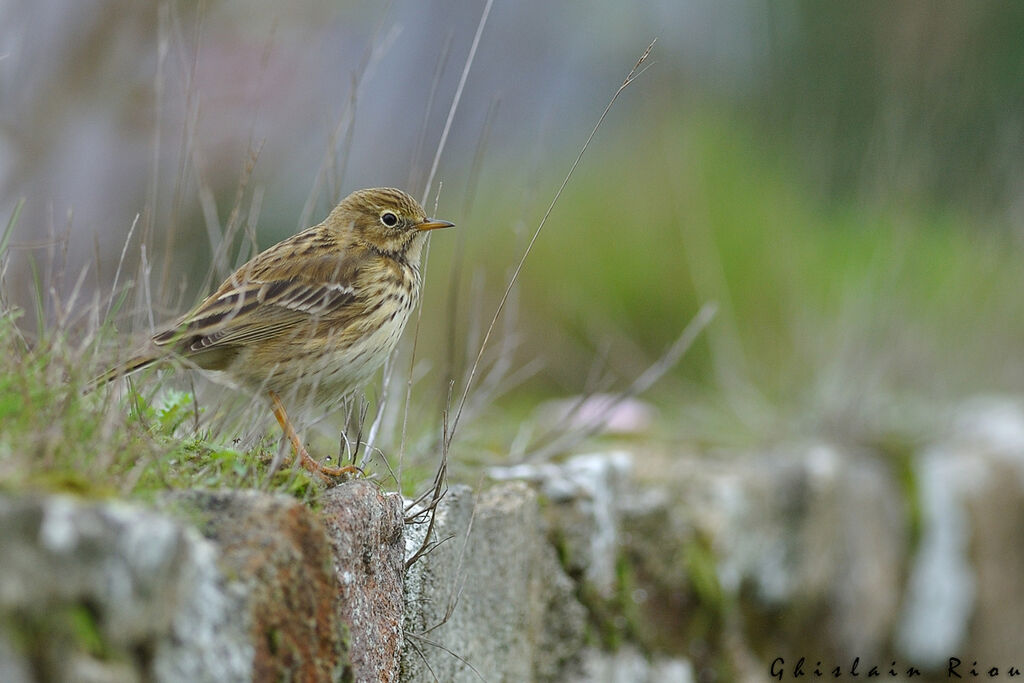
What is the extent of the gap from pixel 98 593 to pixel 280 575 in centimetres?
52

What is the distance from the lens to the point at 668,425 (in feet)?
22.4

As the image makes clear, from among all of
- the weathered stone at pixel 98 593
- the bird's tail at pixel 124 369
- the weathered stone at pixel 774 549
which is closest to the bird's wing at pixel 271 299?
the bird's tail at pixel 124 369

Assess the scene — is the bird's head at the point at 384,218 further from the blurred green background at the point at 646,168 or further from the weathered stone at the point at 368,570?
the weathered stone at the point at 368,570

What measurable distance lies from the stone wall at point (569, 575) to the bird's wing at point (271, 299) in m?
0.84

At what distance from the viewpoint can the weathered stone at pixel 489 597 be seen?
3.55 metres

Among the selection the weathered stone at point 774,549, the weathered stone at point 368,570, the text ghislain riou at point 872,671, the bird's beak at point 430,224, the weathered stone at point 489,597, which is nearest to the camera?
the weathered stone at point 368,570

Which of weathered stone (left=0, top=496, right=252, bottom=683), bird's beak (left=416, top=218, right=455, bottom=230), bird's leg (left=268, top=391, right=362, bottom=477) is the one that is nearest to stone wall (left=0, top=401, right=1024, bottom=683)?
weathered stone (left=0, top=496, right=252, bottom=683)

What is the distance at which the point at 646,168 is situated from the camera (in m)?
10.5

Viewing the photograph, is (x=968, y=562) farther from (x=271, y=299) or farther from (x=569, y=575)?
(x=271, y=299)

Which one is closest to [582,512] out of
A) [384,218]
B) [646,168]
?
[384,218]

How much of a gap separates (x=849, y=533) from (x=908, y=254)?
3.57 meters

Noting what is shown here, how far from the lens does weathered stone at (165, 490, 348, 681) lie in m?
2.35

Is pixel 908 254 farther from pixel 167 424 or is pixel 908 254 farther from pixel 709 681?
pixel 167 424

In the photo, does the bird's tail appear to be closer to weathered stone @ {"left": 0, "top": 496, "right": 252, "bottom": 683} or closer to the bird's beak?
weathered stone @ {"left": 0, "top": 496, "right": 252, "bottom": 683}
